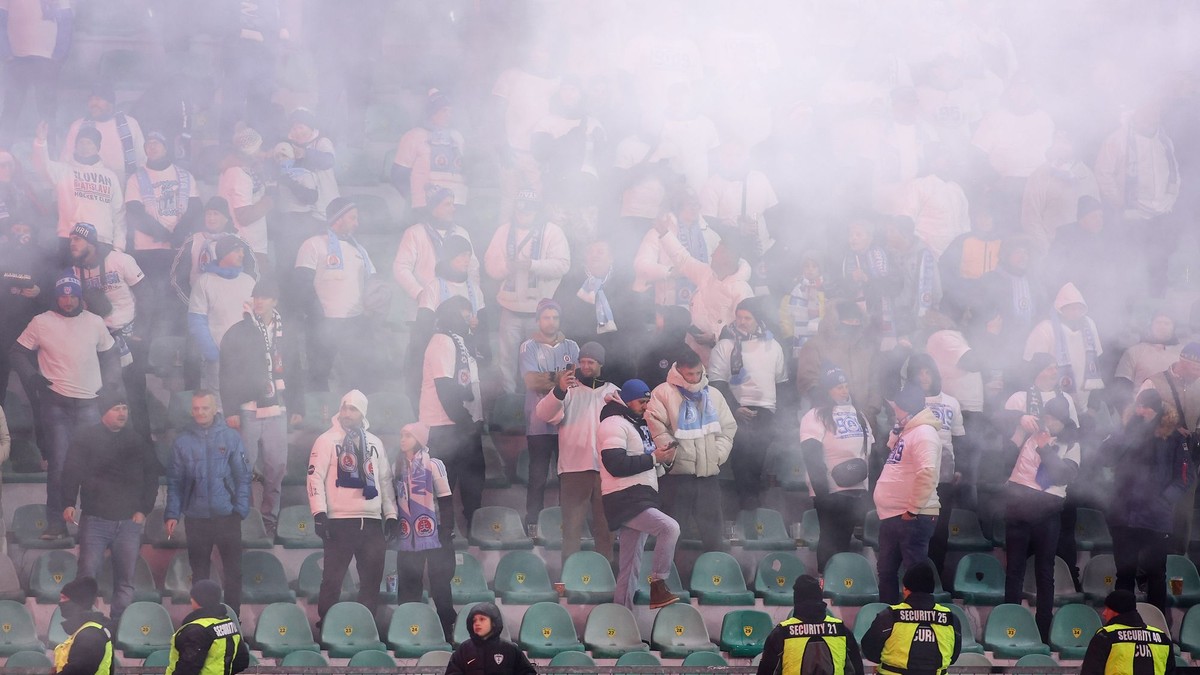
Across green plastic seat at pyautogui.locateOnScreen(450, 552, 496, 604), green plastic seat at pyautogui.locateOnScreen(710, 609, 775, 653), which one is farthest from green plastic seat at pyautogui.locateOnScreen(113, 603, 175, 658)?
green plastic seat at pyautogui.locateOnScreen(710, 609, 775, 653)

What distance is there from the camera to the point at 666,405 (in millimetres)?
6324

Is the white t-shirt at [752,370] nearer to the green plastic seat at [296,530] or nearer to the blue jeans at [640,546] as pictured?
the blue jeans at [640,546]

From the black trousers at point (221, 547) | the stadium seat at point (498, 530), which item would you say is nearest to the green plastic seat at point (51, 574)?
the black trousers at point (221, 547)

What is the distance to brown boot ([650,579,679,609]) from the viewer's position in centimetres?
611

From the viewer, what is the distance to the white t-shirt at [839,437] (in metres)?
6.43

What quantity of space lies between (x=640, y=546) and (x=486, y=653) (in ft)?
4.72

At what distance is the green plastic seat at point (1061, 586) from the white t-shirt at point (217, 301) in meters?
3.92

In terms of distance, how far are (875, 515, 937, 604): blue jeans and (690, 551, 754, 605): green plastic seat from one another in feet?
2.03

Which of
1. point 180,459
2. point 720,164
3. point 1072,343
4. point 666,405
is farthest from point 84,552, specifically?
point 1072,343

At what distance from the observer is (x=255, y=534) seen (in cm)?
660

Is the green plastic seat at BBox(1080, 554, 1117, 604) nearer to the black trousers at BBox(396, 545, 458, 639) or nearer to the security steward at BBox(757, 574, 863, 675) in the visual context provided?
the security steward at BBox(757, 574, 863, 675)

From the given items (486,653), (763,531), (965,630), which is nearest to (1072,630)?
(965,630)

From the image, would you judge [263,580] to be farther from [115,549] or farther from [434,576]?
[434,576]

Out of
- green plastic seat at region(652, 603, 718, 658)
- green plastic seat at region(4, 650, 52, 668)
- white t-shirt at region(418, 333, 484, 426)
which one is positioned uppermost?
white t-shirt at region(418, 333, 484, 426)
